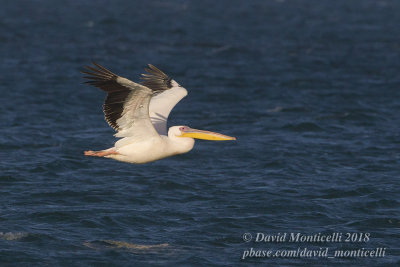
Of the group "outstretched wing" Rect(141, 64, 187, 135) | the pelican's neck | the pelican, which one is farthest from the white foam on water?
"outstretched wing" Rect(141, 64, 187, 135)

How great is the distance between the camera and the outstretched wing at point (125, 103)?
531 inches

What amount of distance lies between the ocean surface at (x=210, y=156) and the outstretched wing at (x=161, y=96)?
2.09 metres

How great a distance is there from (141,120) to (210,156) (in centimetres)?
765

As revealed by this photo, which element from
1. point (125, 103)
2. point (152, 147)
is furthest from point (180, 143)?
point (125, 103)

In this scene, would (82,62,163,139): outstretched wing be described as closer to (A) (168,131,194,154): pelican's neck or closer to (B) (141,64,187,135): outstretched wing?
(A) (168,131,194,154): pelican's neck

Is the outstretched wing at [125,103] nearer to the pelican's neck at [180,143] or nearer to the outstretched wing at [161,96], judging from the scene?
the pelican's neck at [180,143]

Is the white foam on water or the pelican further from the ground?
the pelican

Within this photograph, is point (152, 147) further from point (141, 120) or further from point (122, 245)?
point (122, 245)

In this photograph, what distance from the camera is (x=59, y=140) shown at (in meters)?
23.3

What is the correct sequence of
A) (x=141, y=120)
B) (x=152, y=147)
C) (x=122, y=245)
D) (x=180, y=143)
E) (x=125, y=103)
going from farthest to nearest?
(x=180, y=143) → (x=152, y=147) → (x=122, y=245) → (x=141, y=120) → (x=125, y=103)

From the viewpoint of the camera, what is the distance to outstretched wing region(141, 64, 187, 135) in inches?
651

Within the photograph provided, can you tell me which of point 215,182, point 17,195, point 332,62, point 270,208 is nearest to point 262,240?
point 270,208

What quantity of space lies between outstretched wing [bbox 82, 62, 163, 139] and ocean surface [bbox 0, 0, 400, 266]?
2284 millimetres

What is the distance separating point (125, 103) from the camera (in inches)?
559
